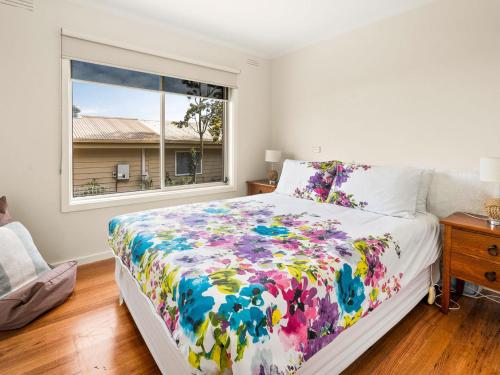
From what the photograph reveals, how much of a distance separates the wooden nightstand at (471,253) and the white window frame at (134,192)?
8.50ft

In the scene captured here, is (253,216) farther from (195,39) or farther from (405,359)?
(195,39)

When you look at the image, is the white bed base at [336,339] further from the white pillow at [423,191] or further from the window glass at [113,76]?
the window glass at [113,76]

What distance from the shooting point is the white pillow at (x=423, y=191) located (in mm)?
2404

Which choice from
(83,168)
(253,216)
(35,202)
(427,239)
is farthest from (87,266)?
(427,239)

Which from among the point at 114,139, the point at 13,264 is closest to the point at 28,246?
the point at 13,264

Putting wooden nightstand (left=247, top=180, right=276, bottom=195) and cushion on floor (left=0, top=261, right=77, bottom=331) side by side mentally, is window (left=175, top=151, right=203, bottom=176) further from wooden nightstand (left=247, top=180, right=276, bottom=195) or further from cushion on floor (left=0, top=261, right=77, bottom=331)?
cushion on floor (left=0, top=261, right=77, bottom=331)

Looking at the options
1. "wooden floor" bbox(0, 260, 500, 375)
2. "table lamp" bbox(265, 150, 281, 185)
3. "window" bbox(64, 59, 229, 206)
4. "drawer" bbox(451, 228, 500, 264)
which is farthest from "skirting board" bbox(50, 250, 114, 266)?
"drawer" bbox(451, 228, 500, 264)

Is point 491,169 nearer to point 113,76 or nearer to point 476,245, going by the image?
point 476,245

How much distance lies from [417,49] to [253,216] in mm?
2144

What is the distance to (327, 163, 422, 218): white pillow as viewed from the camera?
2.25 metres

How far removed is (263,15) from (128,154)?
2116 mm

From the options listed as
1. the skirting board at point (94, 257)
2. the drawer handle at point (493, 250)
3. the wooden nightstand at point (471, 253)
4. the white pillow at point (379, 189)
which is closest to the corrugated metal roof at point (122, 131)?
the skirting board at point (94, 257)

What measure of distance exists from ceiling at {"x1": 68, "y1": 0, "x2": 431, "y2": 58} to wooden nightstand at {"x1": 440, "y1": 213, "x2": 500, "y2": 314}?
2.01 m

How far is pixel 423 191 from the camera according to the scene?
245 cm
